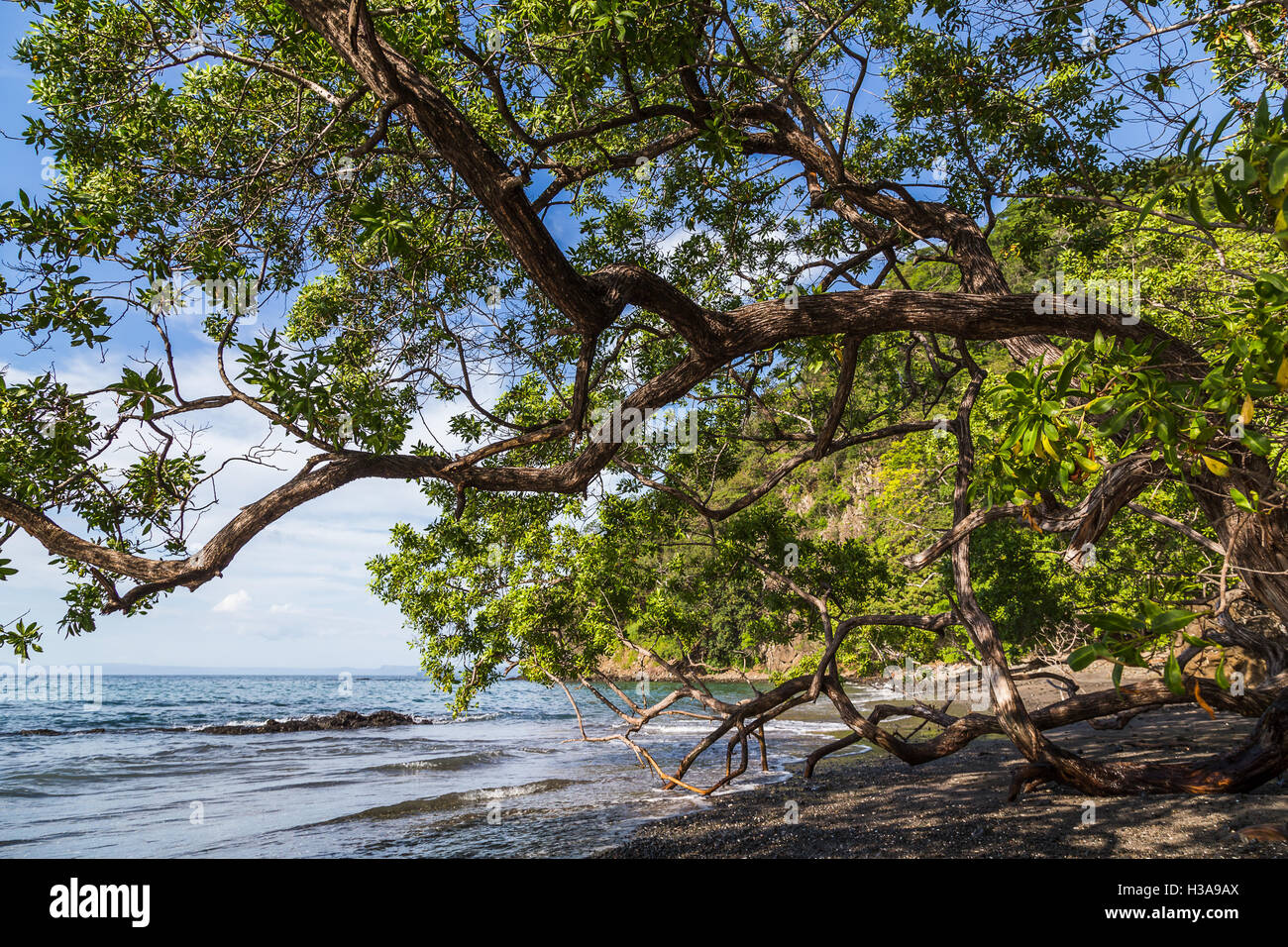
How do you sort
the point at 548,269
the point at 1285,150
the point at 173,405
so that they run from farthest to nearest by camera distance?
the point at 173,405 < the point at 548,269 < the point at 1285,150

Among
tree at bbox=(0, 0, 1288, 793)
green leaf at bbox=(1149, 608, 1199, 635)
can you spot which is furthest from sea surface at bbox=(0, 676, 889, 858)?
green leaf at bbox=(1149, 608, 1199, 635)

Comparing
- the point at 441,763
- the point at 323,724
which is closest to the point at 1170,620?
the point at 441,763

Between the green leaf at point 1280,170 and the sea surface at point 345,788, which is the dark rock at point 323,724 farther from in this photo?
the green leaf at point 1280,170

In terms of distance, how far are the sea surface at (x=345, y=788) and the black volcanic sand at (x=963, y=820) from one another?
1.28 metres

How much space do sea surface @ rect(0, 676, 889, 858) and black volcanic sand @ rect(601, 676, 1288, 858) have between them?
1.28 metres

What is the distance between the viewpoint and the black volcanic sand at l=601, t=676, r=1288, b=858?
18.8 ft

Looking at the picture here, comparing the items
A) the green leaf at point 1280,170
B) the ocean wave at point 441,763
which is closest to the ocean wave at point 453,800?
the ocean wave at point 441,763

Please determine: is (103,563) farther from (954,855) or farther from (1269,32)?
(1269,32)

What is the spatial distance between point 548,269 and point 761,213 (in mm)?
5155

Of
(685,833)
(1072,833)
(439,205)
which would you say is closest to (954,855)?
(1072,833)

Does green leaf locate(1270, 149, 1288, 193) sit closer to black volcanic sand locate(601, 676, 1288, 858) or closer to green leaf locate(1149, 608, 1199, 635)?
green leaf locate(1149, 608, 1199, 635)

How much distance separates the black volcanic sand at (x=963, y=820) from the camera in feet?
18.8

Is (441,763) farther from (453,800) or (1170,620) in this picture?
(1170,620)

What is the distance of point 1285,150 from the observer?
200 centimetres
